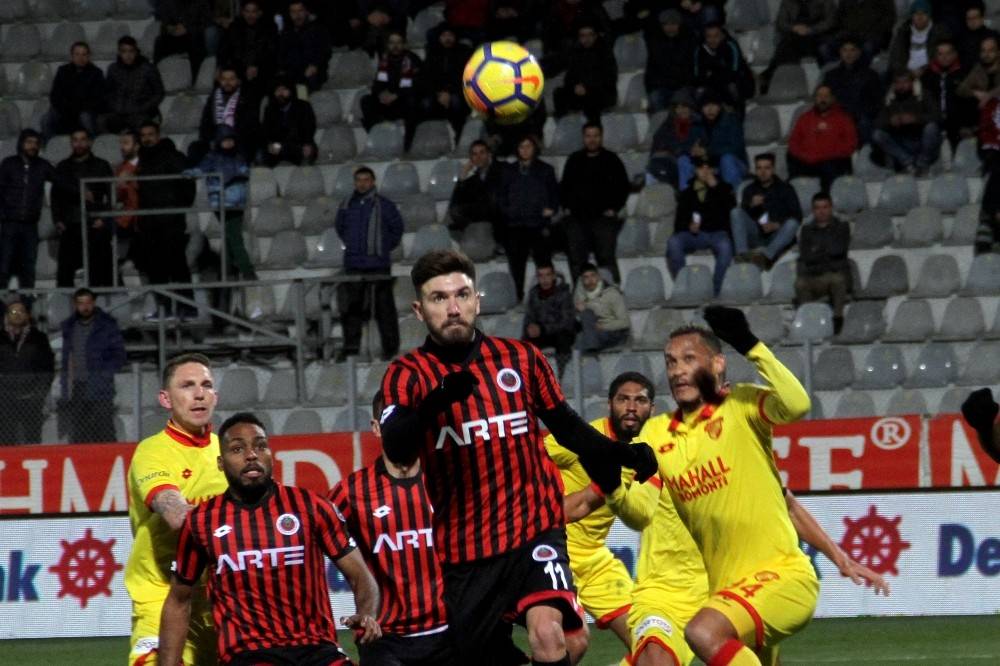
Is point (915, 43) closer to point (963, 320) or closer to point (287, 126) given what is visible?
point (963, 320)

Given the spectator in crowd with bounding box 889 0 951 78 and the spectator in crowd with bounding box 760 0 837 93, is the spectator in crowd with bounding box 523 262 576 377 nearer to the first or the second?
the spectator in crowd with bounding box 889 0 951 78

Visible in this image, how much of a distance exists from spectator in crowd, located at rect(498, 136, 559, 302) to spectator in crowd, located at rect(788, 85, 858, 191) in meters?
2.59

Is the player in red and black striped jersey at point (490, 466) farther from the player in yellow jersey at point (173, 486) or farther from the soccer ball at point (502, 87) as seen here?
the soccer ball at point (502, 87)

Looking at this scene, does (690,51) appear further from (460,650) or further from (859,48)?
(460,650)

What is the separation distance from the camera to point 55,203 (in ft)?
62.1

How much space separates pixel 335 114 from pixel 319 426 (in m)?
6.29

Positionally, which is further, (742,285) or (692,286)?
(692,286)

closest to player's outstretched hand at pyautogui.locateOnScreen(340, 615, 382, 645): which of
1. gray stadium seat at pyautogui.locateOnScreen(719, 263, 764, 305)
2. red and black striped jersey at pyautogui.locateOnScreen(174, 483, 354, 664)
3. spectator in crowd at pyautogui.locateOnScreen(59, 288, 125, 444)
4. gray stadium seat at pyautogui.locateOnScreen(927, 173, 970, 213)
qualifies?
red and black striped jersey at pyautogui.locateOnScreen(174, 483, 354, 664)

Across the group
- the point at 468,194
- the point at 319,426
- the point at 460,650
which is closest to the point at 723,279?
the point at 468,194

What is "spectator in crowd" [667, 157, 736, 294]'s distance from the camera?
1773 cm

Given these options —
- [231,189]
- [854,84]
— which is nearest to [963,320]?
[854,84]

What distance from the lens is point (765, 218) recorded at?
17.9 meters

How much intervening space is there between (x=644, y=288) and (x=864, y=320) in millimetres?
2238

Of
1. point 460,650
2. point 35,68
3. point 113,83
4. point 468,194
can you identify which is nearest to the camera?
point 460,650
